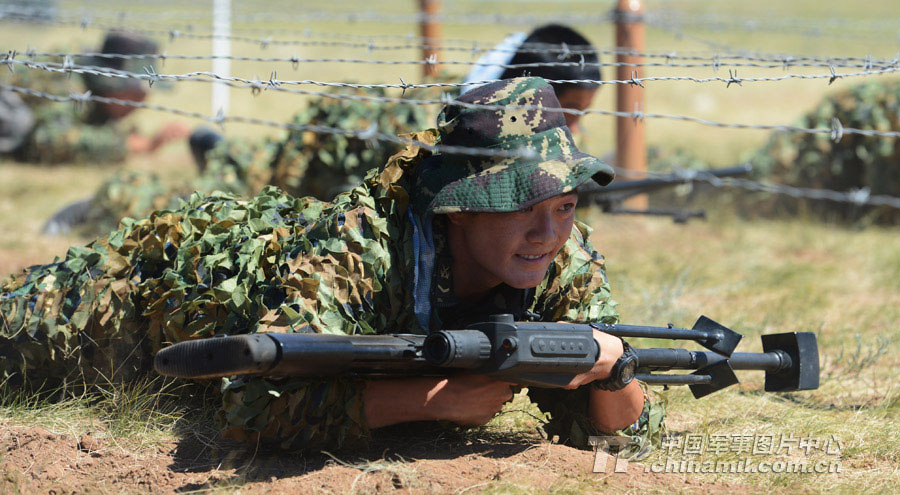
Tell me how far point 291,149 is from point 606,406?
4.19 metres

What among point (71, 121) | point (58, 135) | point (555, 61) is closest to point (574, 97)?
point (555, 61)

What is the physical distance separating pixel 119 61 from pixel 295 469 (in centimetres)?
1094

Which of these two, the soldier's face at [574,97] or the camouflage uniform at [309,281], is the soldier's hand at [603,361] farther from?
the soldier's face at [574,97]

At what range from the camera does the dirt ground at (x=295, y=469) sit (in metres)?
3.04

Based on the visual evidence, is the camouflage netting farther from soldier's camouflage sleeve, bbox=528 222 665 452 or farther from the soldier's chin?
the soldier's chin

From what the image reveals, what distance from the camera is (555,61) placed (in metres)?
6.32

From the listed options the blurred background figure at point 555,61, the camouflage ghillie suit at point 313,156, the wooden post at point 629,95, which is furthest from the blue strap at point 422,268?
the wooden post at point 629,95

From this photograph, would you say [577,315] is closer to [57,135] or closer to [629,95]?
[629,95]

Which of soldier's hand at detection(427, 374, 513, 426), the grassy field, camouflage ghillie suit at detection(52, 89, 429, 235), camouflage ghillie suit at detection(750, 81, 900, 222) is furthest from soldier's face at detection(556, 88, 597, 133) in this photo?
camouflage ghillie suit at detection(750, 81, 900, 222)

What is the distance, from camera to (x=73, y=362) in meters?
3.87

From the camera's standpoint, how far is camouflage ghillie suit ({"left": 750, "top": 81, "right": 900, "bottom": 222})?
361 inches

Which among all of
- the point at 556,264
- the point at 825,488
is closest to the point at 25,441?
the point at 556,264

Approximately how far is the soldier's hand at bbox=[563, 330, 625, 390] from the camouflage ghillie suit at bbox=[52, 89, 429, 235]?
11.0 ft

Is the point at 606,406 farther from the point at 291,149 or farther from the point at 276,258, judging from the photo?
the point at 291,149
